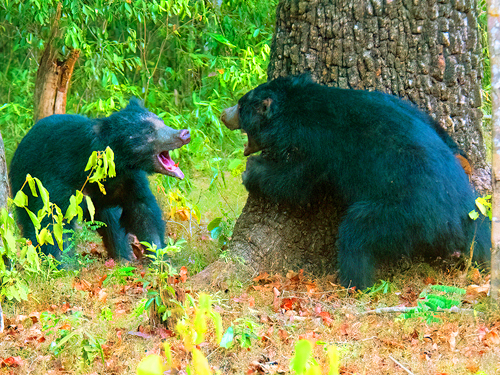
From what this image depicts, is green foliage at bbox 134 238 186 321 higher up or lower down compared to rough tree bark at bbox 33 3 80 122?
lower down

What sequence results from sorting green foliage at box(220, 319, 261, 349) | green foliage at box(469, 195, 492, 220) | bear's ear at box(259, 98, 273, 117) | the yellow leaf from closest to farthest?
the yellow leaf → green foliage at box(220, 319, 261, 349) → green foliage at box(469, 195, 492, 220) → bear's ear at box(259, 98, 273, 117)

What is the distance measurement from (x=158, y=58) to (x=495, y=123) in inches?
203

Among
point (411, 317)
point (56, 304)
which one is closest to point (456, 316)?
point (411, 317)

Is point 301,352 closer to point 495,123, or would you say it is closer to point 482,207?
point 495,123

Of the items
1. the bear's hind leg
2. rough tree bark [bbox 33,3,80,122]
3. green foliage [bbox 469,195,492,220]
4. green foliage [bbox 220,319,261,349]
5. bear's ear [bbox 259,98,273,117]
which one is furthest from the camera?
rough tree bark [bbox 33,3,80,122]

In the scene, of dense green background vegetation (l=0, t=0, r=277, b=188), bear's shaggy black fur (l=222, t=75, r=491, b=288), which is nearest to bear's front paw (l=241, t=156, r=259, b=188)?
bear's shaggy black fur (l=222, t=75, r=491, b=288)

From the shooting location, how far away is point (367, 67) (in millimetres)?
3920

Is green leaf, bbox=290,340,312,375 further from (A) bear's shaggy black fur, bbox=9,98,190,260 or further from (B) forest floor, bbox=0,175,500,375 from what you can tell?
(A) bear's shaggy black fur, bbox=9,98,190,260

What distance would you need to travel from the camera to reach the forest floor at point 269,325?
2500mm

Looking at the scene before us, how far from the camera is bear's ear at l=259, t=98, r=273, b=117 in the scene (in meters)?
3.85

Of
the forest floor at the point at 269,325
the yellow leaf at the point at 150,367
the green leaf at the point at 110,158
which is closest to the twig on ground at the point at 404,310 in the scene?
the forest floor at the point at 269,325

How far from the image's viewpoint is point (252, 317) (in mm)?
3066

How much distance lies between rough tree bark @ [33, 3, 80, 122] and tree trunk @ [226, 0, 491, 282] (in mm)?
3052

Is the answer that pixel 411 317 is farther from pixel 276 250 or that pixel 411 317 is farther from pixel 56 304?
pixel 56 304
